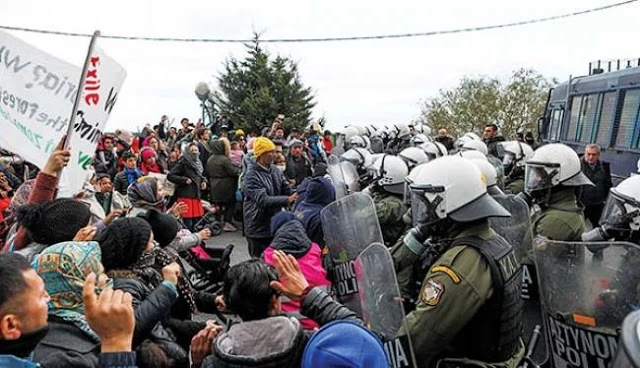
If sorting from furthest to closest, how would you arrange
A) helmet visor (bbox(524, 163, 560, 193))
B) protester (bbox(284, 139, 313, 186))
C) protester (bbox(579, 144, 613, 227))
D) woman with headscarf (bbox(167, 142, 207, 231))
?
protester (bbox(284, 139, 313, 186)), protester (bbox(579, 144, 613, 227)), woman with headscarf (bbox(167, 142, 207, 231)), helmet visor (bbox(524, 163, 560, 193))

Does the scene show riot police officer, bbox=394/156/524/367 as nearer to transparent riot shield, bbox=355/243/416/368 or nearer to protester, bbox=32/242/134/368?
transparent riot shield, bbox=355/243/416/368

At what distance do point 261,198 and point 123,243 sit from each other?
286 cm

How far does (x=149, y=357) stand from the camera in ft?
7.89

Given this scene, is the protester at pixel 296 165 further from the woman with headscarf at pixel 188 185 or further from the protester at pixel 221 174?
the woman with headscarf at pixel 188 185

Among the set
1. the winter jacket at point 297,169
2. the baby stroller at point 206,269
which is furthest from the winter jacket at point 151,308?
the winter jacket at point 297,169

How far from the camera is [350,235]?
354cm

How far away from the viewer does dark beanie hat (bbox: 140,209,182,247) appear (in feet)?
11.8

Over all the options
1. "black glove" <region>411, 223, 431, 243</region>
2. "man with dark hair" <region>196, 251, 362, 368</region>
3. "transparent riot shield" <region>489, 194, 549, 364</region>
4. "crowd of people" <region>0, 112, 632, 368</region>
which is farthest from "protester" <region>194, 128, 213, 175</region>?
"man with dark hair" <region>196, 251, 362, 368</region>

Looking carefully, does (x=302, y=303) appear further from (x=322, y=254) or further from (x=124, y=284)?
(x=322, y=254)

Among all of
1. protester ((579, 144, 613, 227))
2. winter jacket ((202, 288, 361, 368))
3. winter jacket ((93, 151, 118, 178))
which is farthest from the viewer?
winter jacket ((93, 151, 118, 178))

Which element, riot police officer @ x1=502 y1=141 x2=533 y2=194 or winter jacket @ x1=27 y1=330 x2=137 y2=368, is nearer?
winter jacket @ x1=27 y1=330 x2=137 y2=368

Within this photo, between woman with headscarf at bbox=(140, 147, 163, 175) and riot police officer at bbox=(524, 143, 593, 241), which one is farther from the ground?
riot police officer at bbox=(524, 143, 593, 241)

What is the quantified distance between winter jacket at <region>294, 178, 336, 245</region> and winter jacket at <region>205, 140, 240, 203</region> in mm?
4975

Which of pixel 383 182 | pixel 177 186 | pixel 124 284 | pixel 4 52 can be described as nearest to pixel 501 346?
pixel 124 284
